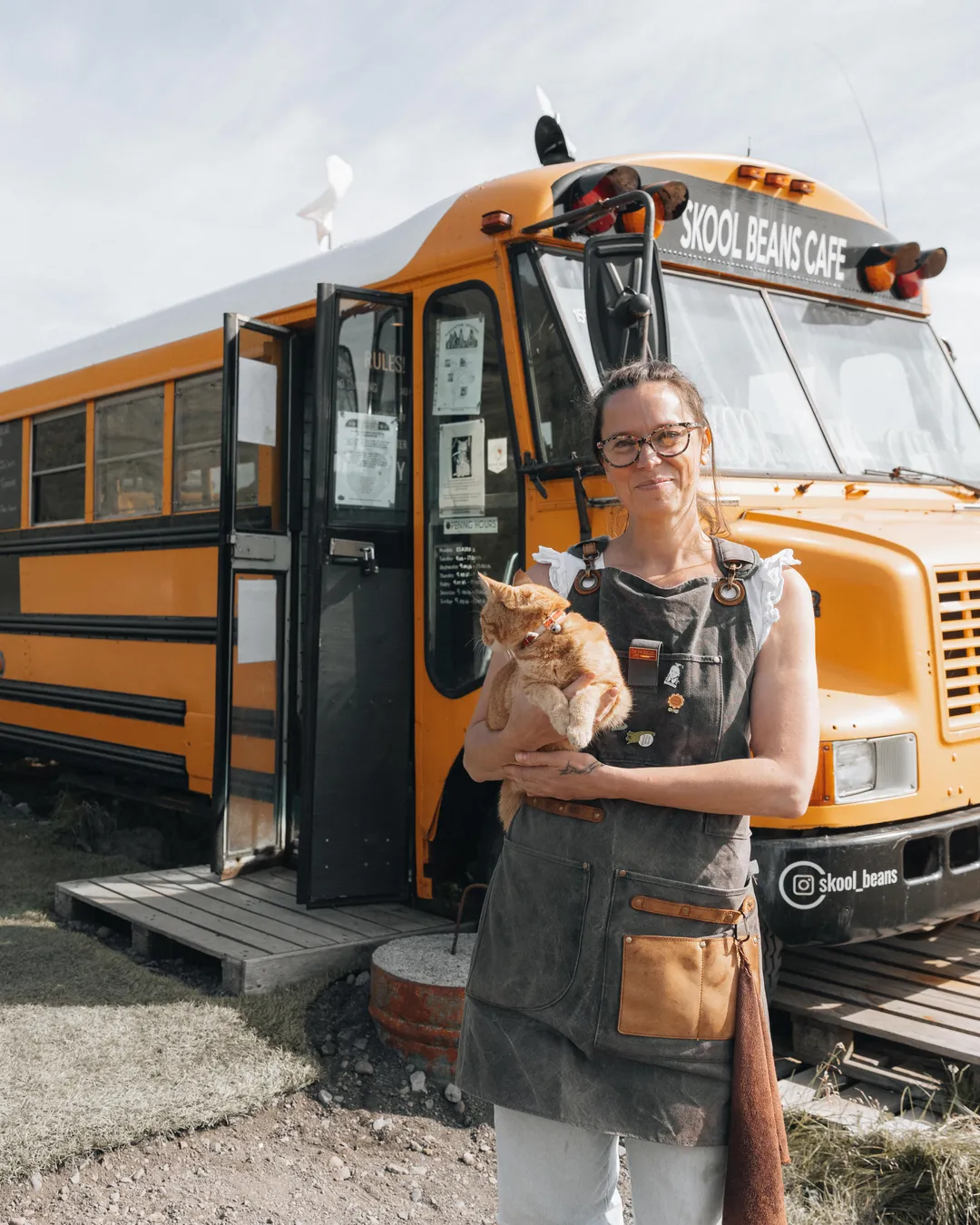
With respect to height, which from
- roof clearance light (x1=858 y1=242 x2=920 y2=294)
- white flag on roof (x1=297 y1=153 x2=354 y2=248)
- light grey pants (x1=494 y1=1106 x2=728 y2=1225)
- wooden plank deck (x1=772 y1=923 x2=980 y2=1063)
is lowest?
wooden plank deck (x1=772 y1=923 x2=980 y2=1063)

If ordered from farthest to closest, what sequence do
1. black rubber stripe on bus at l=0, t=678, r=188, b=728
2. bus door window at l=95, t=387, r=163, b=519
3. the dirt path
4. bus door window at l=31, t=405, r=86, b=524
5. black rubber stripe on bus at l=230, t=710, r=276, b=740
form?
bus door window at l=31, t=405, r=86, b=524
bus door window at l=95, t=387, r=163, b=519
black rubber stripe on bus at l=0, t=678, r=188, b=728
black rubber stripe on bus at l=230, t=710, r=276, b=740
the dirt path

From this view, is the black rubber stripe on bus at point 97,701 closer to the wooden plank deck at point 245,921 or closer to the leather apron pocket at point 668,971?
the wooden plank deck at point 245,921

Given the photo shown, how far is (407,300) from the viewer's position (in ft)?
14.0

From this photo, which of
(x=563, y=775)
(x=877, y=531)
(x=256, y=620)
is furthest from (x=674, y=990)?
(x=256, y=620)

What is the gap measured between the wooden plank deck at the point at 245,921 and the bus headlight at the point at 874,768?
1.61 metres

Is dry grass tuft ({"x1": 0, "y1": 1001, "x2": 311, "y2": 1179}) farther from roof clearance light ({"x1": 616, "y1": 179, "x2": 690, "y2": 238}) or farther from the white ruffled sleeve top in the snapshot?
roof clearance light ({"x1": 616, "y1": 179, "x2": 690, "y2": 238})

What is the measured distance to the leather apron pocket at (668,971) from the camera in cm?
159

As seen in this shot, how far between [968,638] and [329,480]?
2210mm

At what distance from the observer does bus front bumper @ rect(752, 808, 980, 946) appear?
3.01 meters

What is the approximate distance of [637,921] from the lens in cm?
162

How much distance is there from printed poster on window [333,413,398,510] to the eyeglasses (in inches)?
102

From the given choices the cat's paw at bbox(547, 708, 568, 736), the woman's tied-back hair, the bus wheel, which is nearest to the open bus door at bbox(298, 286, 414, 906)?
the bus wheel

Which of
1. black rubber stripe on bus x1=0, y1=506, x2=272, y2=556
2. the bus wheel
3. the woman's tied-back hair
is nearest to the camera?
the woman's tied-back hair

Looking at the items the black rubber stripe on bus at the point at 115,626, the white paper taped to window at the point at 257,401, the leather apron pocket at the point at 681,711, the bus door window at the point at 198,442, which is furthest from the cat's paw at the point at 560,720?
the bus door window at the point at 198,442
